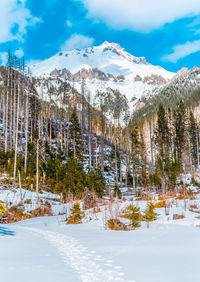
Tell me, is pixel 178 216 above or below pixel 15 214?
above

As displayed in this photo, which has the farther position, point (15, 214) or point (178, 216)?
point (15, 214)

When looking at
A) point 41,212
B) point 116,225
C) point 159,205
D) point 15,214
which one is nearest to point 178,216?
point 159,205

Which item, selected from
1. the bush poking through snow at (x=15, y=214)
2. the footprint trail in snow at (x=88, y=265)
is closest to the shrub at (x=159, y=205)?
the footprint trail in snow at (x=88, y=265)

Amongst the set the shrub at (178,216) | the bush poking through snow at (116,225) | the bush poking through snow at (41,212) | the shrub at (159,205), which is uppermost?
the shrub at (159,205)

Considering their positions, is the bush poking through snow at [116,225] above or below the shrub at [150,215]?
below

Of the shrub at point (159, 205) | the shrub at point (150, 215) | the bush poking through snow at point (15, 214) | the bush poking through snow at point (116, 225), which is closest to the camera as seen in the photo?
the bush poking through snow at point (116, 225)

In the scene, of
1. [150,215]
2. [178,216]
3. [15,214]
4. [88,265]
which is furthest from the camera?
[15,214]

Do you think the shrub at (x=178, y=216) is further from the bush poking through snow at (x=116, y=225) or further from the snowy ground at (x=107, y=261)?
the snowy ground at (x=107, y=261)

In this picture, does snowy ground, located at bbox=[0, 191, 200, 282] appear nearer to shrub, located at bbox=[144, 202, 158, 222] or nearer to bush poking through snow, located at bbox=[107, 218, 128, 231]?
bush poking through snow, located at bbox=[107, 218, 128, 231]

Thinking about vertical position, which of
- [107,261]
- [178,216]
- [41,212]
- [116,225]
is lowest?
[41,212]

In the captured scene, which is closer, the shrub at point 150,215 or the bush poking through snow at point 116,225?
the bush poking through snow at point 116,225

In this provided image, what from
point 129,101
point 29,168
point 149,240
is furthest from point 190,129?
point 129,101

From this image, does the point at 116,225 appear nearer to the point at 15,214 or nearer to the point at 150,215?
the point at 150,215

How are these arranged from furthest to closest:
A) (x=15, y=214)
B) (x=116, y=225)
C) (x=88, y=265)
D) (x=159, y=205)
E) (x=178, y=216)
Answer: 1. (x=15, y=214)
2. (x=159, y=205)
3. (x=178, y=216)
4. (x=116, y=225)
5. (x=88, y=265)
